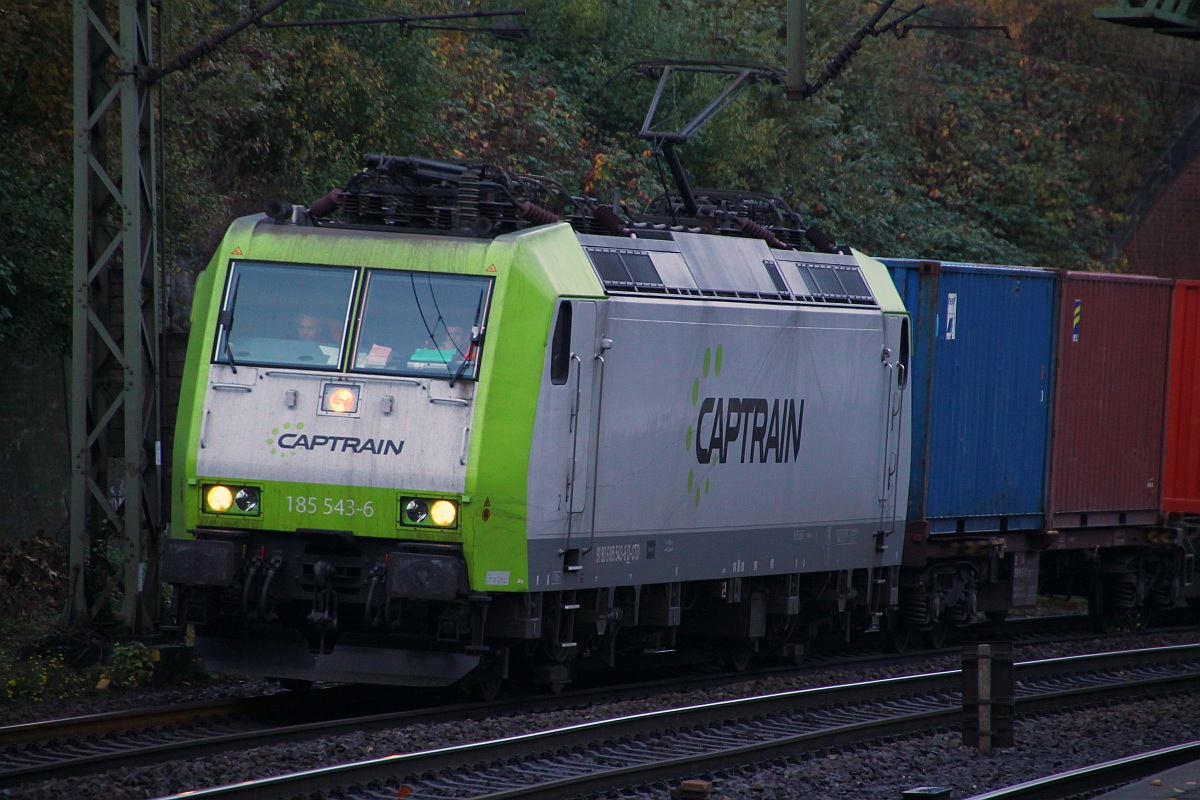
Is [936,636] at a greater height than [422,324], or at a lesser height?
lesser

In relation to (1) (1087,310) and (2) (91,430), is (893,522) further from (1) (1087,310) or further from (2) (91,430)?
(2) (91,430)

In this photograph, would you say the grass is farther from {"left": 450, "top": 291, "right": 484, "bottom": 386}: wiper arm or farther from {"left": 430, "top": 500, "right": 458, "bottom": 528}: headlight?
{"left": 450, "top": 291, "right": 484, "bottom": 386}: wiper arm

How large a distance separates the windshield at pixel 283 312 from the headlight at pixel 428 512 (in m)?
1.20

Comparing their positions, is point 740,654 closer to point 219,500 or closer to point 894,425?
point 894,425

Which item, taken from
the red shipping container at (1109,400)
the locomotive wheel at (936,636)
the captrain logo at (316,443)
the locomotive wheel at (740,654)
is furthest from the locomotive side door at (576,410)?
the red shipping container at (1109,400)

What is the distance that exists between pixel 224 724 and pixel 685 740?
3.00 metres

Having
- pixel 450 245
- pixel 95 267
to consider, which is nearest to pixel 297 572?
pixel 450 245

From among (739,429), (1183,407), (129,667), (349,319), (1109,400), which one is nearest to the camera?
(349,319)

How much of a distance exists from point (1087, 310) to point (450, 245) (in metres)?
9.44

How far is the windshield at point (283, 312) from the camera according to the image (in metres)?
11.9

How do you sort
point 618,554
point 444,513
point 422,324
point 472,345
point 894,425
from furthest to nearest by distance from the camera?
point 894,425 < point 618,554 < point 422,324 < point 472,345 < point 444,513

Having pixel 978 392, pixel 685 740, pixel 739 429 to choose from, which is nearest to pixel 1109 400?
pixel 978 392

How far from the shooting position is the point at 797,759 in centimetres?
1150

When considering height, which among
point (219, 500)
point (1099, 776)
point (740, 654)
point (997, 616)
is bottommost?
point (1099, 776)
